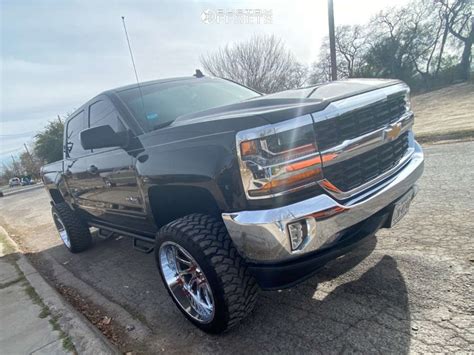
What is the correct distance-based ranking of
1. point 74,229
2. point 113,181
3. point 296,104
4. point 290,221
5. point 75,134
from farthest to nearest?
point 74,229, point 75,134, point 113,181, point 296,104, point 290,221

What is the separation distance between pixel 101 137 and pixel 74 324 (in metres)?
1.69

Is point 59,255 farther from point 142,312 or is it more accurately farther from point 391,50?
point 391,50

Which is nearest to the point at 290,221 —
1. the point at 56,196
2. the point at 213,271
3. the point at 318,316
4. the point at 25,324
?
the point at 213,271

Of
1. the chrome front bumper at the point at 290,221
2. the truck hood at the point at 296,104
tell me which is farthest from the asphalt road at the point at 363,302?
the truck hood at the point at 296,104

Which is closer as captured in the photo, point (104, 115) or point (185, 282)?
point (185, 282)

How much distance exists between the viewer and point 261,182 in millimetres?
1852

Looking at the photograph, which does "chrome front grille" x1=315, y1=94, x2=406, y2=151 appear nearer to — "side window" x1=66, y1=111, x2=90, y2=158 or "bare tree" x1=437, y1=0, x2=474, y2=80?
"side window" x1=66, y1=111, x2=90, y2=158

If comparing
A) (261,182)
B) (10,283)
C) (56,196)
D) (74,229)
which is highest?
(261,182)

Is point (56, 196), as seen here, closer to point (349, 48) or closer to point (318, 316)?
point (318, 316)

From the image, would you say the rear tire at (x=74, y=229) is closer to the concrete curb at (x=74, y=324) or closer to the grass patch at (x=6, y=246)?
the concrete curb at (x=74, y=324)

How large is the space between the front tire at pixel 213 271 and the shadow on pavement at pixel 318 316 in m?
0.21

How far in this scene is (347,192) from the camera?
2045mm

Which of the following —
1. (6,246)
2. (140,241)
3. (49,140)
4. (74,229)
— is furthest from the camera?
(49,140)

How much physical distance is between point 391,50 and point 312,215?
137ft
